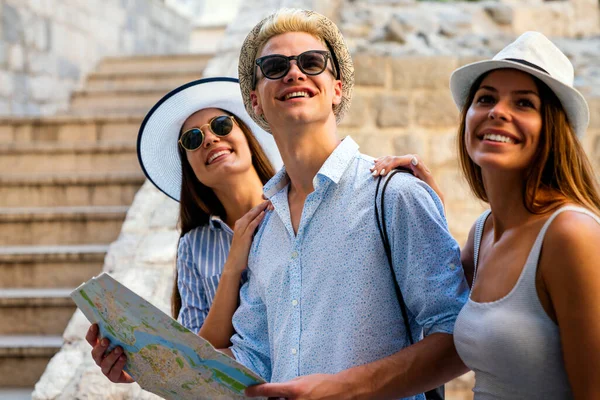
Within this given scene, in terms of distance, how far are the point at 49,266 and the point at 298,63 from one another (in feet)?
10.3

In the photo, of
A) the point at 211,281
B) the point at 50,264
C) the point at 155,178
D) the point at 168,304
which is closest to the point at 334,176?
the point at 211,281

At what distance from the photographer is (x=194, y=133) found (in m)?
2.44

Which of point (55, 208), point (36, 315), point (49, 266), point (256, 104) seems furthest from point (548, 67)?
point (55, 208)

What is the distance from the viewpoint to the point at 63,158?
5453mm

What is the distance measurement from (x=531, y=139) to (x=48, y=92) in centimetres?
624

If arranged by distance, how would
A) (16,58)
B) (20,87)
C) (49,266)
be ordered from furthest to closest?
(20,87), (16,58), (49,266)

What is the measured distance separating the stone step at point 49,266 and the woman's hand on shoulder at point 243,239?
2531 mm

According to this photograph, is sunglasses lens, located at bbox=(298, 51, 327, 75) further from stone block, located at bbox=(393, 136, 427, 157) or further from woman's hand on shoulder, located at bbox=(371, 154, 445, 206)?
stone block, located at bbox=(393, 136, 427, 157)

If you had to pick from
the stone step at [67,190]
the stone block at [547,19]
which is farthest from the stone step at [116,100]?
the stone block at [547,19]

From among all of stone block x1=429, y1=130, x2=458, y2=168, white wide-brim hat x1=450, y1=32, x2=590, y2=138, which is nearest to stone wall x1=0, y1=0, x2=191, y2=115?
stone block x1=429, y1=130, x2=458, y2=168

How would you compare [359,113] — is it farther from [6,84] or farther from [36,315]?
[6,84]

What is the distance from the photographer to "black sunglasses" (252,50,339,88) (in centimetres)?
177

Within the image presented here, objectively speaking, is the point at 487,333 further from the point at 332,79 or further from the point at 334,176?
the point at 332,79

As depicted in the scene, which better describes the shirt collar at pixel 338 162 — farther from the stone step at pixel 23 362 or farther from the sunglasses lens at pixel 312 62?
the stone step at pixel 23 362
